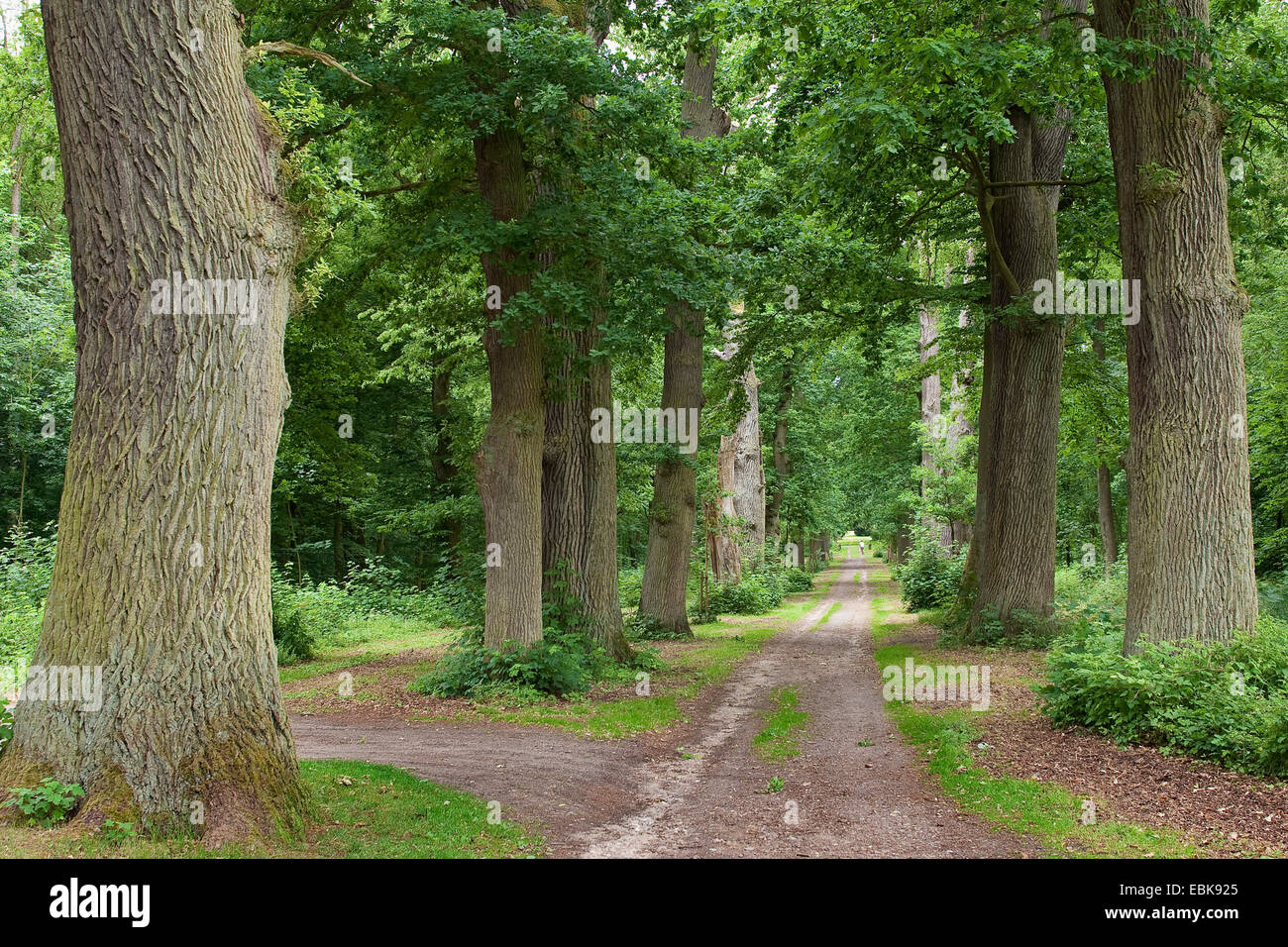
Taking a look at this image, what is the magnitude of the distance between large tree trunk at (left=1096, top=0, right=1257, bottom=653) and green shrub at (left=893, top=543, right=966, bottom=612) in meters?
16.4

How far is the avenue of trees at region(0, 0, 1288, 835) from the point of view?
5836mm

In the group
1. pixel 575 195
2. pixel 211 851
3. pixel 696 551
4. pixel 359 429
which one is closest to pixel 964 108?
pixel 575 195

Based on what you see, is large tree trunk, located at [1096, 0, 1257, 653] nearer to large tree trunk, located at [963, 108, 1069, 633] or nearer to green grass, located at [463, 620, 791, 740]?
green grass, located at [463, 620, 791, 740]

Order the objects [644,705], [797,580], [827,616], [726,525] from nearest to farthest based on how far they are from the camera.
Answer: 1. [644,705]
2. [827,616]
3. [726,525]
4. [797,580]

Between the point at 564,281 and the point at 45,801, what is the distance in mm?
8157

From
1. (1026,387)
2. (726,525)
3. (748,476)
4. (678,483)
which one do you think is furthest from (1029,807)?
(748,476)

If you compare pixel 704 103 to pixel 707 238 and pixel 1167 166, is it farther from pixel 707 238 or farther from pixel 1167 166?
pixel 1167 166

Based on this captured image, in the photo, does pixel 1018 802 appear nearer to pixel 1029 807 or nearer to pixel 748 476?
pixel 1029 807

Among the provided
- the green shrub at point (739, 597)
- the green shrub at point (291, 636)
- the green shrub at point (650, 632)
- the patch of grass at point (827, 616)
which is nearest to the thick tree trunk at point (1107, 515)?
the patch of grass at point (827, 616)

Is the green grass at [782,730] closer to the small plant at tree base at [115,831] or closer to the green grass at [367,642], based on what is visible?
the small plant at tree base at [115,831]

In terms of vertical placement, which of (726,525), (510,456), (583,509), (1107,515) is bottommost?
(726,525)

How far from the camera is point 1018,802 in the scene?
25.0ft

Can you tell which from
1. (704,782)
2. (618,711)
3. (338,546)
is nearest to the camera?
(704,782)

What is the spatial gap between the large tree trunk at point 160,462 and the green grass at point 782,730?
565 centimetres
